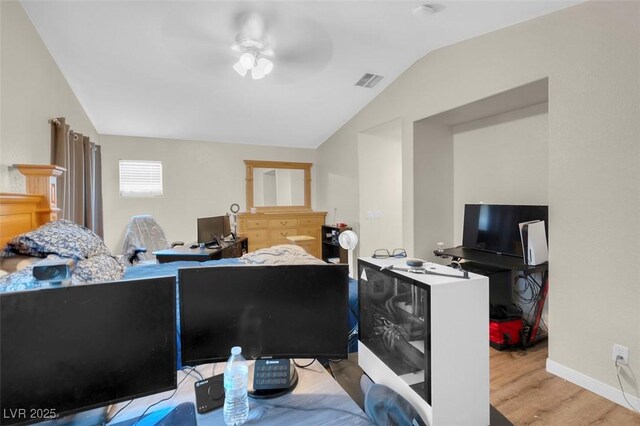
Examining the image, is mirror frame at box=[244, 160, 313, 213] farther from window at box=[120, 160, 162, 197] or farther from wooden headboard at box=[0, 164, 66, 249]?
wooden headboard at box=[0, 164, 66, 249]

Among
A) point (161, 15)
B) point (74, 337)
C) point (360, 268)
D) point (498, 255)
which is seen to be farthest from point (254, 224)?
point (74, 337)

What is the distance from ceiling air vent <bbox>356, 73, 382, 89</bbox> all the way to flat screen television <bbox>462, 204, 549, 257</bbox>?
181 centimetres

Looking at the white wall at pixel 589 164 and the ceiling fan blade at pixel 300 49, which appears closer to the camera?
the white wall at pixel 589 164

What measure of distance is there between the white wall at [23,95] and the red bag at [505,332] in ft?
12.2

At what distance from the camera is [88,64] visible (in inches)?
107

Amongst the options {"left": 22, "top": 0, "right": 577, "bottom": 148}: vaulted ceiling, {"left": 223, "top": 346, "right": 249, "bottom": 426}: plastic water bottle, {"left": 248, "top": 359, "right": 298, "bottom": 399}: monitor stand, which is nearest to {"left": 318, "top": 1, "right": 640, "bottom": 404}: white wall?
{"left": 22, "top": 0, "right": 577, "bottom": 148}: vaulted ceiling

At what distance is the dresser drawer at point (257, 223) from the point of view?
→ 4.93 m

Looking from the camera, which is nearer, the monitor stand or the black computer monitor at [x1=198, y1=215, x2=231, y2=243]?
the monitor stand

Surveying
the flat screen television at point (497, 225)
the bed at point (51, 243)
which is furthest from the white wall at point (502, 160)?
the bed at point (51, 243)

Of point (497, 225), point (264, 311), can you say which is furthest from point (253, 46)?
point (497, 225)

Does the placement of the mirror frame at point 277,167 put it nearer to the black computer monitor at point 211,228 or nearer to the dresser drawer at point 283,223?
the dresser drawer at point 283,223

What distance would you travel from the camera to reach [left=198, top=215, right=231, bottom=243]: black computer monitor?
361 cm

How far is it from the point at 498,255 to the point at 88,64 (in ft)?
14.1

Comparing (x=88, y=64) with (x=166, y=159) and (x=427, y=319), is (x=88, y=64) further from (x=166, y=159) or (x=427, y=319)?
(x=427, y=319)
